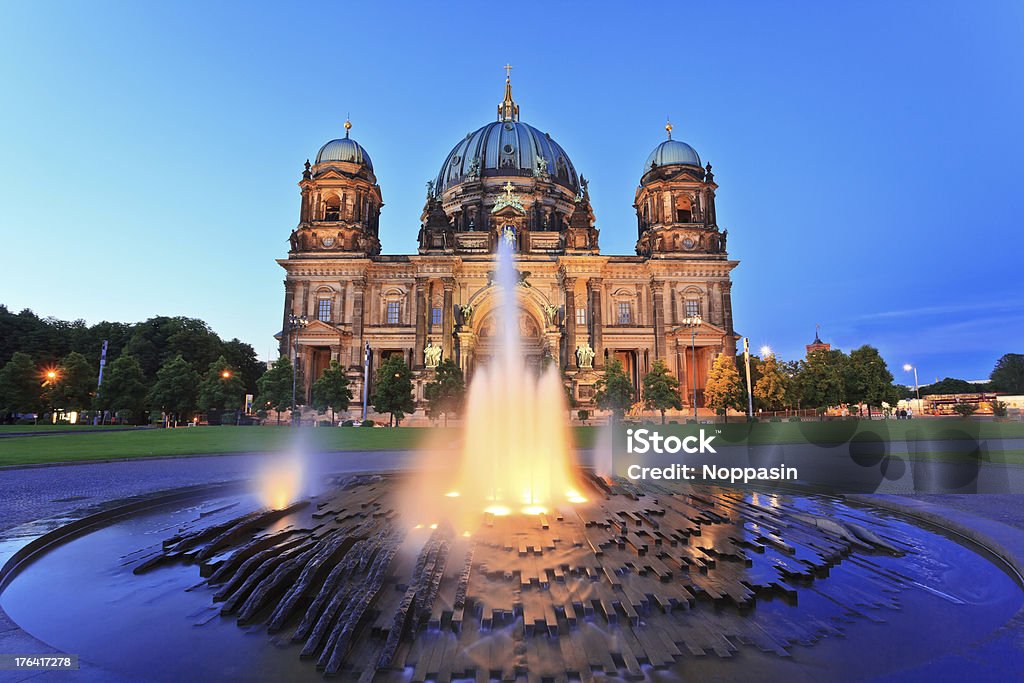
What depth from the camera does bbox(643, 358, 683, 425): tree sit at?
1812 inches

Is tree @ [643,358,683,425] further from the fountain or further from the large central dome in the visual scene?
the fountain

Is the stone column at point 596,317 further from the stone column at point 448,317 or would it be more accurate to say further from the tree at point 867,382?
the tree at point 867,382

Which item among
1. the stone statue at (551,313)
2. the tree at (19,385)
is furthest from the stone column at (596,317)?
the tree at (19,385)

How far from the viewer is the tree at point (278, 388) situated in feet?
156

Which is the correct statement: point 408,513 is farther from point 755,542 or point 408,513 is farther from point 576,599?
point 755,542

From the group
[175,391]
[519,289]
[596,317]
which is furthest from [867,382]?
[175,391]

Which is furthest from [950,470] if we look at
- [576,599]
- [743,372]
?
[743,372]

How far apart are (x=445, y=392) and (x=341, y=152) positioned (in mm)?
34674

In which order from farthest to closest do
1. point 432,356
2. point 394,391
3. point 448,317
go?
point 448,317, point 432,356, point 394,391

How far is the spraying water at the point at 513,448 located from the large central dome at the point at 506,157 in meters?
60.1

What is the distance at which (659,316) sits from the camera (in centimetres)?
5644

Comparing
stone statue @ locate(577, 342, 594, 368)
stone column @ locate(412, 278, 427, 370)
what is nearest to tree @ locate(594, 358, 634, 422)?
stone statue @ locate(577, 342, 594, 368)

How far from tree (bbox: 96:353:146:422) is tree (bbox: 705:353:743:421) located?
55674 millimetres

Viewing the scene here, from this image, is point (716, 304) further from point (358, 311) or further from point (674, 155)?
point (358, 311)
